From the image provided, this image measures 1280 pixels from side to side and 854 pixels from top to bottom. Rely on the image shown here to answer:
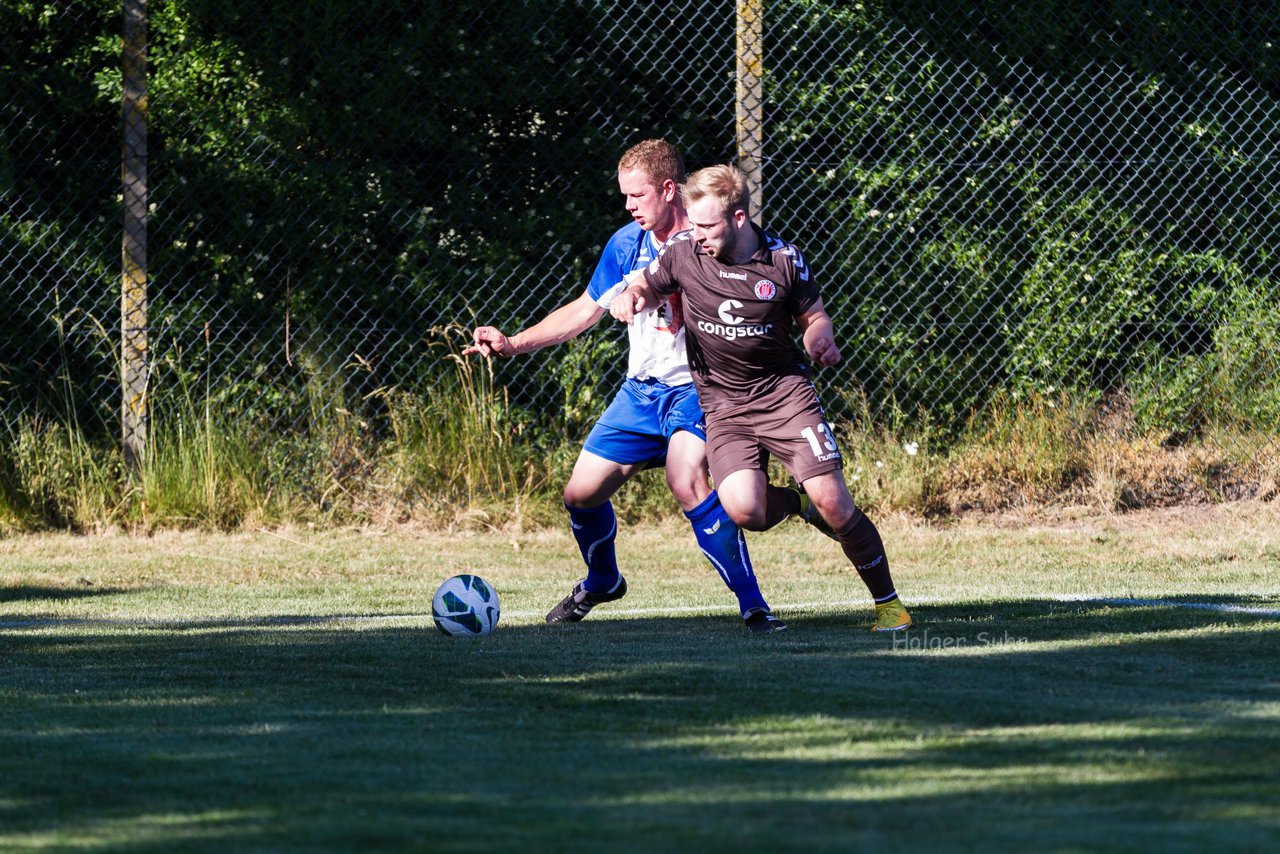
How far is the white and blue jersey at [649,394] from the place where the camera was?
630 cm

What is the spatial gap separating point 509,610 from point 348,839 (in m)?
3.93

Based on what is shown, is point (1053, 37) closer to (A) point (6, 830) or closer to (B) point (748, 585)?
(B) point (748, 585)

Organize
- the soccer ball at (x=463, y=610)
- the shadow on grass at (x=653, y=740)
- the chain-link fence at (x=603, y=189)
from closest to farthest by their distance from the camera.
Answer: the shadow on grass at (x=653, y=740) → the soccer ball at (x=463, y=610) → the chain-link fence at (x=603, y=189)

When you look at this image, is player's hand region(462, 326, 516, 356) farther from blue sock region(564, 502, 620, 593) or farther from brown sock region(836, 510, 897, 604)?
brown sock region(836, 510, 897, 604)

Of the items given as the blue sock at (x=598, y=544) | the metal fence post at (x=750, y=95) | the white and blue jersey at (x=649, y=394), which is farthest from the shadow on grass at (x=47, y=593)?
the metal fence post at (x=750, y=95)

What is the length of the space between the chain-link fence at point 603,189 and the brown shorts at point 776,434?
407 centimetres

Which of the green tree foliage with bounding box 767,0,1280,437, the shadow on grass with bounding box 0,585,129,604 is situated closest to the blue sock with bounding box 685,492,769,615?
the shadow on grass with bounding box 0,585,129,604

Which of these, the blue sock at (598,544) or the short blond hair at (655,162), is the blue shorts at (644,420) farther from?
the short blond hair at (655,162)

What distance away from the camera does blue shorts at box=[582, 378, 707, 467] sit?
630 centimetres

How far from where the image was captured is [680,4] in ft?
32.9

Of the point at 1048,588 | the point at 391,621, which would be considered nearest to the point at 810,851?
the point at 391,621

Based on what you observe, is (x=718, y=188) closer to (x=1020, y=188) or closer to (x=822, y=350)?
(x=822, y=350)

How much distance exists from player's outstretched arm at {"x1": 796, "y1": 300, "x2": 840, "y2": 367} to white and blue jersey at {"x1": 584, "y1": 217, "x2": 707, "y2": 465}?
58 centimetres

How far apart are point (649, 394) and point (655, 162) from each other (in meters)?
0.85
